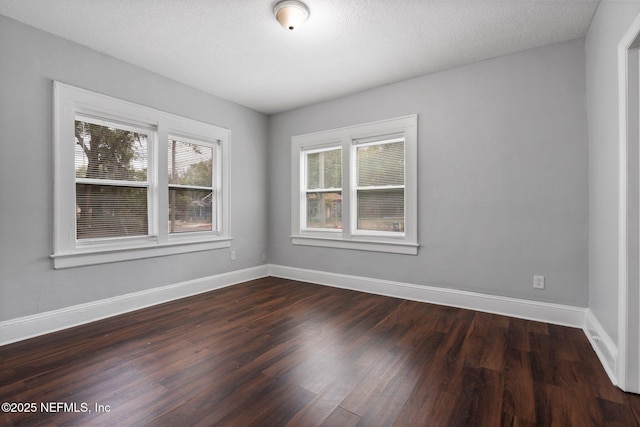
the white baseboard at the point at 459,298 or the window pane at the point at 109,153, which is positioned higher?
the window pane at the point at 109,153

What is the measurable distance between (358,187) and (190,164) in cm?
222

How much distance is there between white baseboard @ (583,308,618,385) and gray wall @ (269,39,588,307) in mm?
245

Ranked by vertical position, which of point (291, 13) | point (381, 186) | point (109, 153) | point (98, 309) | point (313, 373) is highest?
point (291, 13)

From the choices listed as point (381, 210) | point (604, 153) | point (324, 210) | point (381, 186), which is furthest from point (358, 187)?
point (604, 153)

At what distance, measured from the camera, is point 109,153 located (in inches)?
120

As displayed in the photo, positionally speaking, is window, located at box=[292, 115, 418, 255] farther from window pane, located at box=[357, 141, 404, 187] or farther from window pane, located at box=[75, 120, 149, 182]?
window pane, located at box=[75, 120, 149, 182]

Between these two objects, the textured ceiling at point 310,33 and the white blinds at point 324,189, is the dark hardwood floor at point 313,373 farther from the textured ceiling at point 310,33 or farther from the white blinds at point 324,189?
the textured ceiling at point 310,33

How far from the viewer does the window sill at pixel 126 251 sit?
8.87 feet

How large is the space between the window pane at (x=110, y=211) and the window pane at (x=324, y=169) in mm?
2216

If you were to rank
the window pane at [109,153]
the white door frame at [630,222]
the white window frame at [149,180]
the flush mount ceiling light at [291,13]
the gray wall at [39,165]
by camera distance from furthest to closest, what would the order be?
1. the window pane at [109,153]
2. the white window frame at [149,180]
3. the gray wall at [39,165]
4. the flush mount ceiling light at [291,13]
5. the white door frame at [630,222]

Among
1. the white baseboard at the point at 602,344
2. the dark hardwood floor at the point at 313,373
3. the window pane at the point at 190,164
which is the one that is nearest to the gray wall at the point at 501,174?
the white baseboard at the point at 602,344

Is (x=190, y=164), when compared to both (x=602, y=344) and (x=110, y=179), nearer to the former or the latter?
(x=110, y=179)

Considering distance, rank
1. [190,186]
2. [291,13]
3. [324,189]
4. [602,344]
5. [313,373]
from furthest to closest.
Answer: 1. [324,189]
2. [190,186]
3. [291,13]
4. [602,344]
5. [313,373]

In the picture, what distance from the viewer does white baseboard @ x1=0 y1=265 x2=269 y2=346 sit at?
7.93 feet
